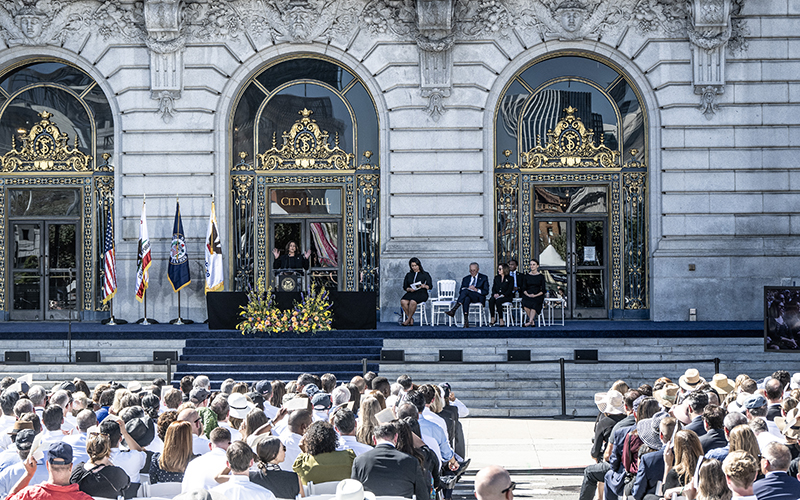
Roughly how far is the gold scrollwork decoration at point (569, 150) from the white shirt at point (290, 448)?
56.3ft

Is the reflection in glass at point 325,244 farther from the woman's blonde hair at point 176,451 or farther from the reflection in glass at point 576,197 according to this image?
the woman's blonde hair at point 176,451

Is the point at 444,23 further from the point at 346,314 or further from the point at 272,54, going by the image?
the point at 346,314

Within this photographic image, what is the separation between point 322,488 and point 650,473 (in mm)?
3073

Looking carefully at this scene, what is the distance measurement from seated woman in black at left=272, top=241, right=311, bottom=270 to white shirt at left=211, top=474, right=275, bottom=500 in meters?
18.2

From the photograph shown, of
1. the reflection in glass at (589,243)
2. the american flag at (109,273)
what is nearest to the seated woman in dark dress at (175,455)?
the american flag at (109,273)

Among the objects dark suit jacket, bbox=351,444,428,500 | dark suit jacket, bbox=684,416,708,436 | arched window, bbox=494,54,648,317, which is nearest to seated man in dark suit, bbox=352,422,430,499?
dark suit jacket, bbox=351,444,428,500

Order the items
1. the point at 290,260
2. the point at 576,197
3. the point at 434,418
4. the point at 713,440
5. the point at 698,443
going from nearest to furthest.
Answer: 1. the point at 698,443
2. the point at 713,440
3. the point at 434,418
4. the point at 290,260
5. the point at 576,197

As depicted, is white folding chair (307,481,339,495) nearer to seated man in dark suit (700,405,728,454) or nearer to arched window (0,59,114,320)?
seated man in dark suit (700,405,728,454)

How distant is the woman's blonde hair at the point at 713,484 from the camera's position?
6.70m

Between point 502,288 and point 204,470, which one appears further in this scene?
point 502,288

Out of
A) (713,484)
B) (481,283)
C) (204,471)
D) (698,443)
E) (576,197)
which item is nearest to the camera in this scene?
(713,484)

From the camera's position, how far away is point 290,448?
29.9 feet

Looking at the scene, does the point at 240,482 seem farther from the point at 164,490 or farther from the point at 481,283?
the point at 481,283

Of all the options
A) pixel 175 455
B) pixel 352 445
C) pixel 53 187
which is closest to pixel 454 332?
pixel 53 187
